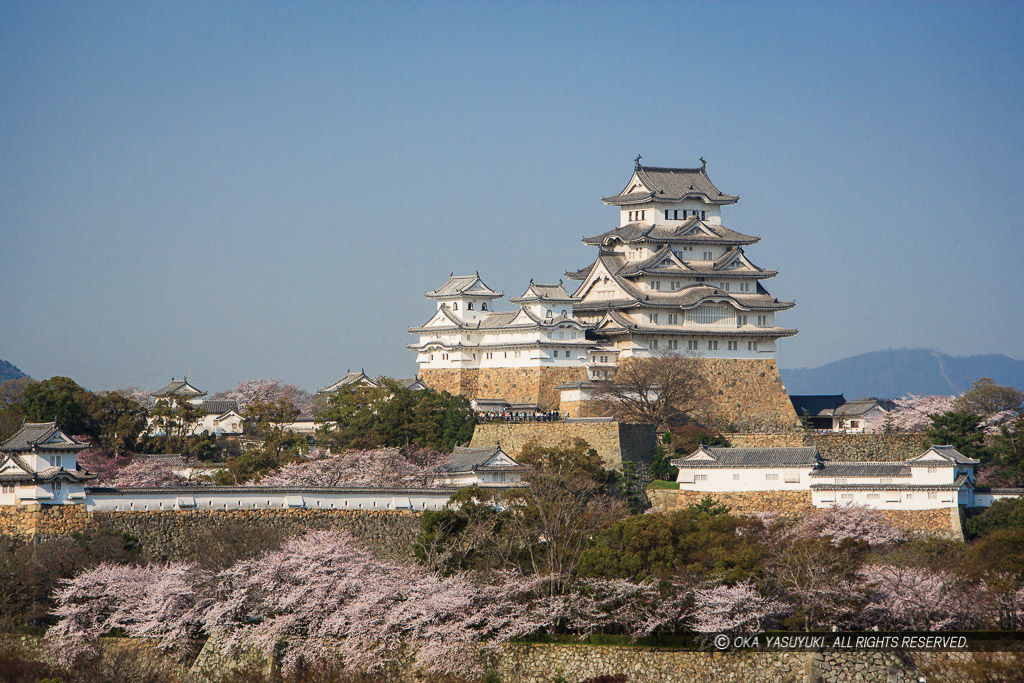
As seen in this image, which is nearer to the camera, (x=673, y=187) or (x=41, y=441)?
(x=41, y=441)

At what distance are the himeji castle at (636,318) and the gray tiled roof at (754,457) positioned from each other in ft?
30.7

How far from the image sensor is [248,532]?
109 ft

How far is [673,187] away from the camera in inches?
2213

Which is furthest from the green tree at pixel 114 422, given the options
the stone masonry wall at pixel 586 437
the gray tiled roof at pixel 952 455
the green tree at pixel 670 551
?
the gray tiled roof at pixel 952 455

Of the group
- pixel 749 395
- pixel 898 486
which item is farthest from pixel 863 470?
pixel 749 395

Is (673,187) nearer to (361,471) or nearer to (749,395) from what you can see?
(749,395)

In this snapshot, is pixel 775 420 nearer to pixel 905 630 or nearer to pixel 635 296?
pixel 635 296

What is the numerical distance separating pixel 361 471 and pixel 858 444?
48.0 ft

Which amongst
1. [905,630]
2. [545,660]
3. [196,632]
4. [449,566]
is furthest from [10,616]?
[905,630]

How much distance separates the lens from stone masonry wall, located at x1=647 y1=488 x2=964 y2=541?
36812 millimetres

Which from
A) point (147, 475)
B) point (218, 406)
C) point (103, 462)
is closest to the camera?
point (147, 475)

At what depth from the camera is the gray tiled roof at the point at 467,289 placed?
53938 mm

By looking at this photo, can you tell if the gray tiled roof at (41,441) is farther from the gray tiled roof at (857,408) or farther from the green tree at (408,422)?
the gray tiled roof at (857,408)

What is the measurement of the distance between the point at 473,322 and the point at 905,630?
27680 mm
